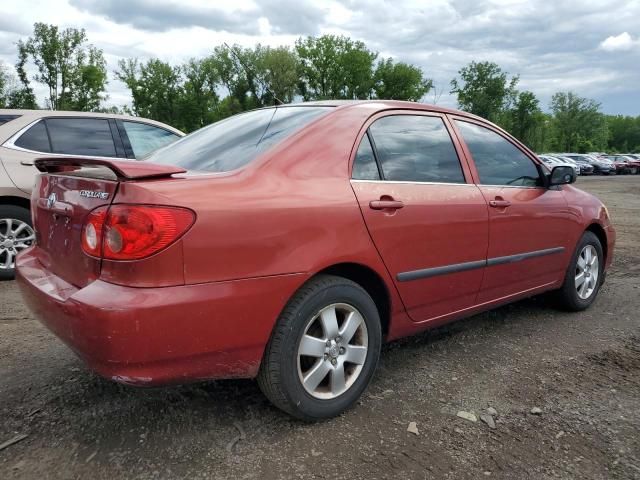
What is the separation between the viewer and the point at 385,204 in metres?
2.60

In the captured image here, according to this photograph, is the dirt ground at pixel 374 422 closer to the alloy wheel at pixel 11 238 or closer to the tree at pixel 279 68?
the alloy wheel at pixel 11 238

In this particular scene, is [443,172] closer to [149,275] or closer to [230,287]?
[230,287]

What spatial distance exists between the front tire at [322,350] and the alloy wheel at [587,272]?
2.39 metres

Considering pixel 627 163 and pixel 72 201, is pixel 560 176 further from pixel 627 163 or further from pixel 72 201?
pixel 627 163

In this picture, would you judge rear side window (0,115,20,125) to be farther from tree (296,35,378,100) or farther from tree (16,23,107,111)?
tree (296,35,378,100)

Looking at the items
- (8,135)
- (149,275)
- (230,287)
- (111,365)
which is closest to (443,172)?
(230,287)

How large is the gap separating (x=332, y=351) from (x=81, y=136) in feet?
14.3

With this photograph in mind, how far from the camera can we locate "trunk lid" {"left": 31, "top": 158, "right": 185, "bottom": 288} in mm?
2033

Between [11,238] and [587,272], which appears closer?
[587,272]

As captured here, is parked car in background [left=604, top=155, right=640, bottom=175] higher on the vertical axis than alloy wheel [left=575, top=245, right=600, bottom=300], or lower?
lower

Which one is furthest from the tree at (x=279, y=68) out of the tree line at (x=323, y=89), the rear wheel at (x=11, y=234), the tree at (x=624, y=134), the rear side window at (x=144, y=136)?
the tree at (x=624, y=134)

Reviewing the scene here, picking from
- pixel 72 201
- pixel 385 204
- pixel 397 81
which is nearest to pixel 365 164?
pixel 385 204

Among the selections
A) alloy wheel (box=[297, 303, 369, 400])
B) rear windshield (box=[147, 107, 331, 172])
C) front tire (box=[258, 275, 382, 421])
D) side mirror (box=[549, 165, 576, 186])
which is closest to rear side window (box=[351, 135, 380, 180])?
rear windshield (box=[147, 107, 331, 172])

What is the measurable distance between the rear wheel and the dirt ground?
183 centimetres
